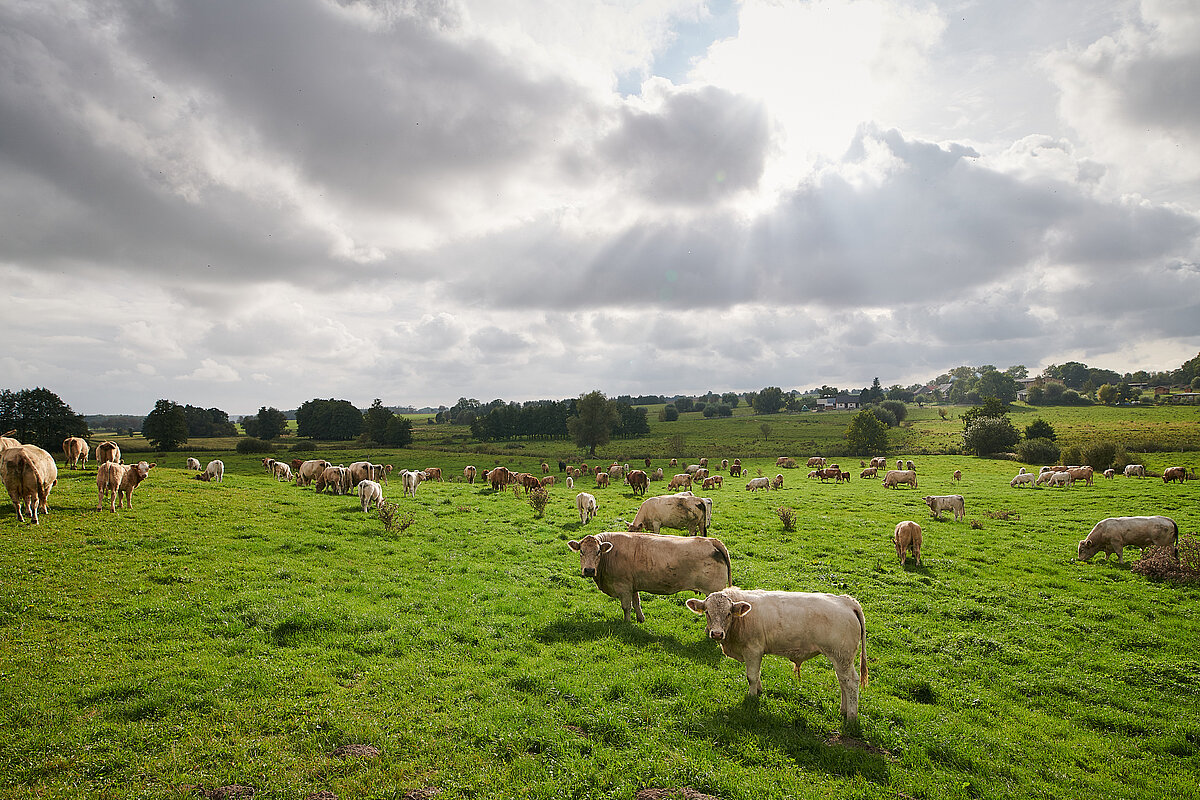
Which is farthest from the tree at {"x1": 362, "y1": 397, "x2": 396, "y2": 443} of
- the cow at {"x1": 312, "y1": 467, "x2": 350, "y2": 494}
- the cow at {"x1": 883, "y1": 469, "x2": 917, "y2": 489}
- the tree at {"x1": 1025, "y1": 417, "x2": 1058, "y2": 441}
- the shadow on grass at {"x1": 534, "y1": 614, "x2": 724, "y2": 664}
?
the tree at {"x1": 1025, "y1": 417, "x2": 1058, "y2": 441}

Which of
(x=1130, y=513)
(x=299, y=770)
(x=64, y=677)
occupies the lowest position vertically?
(x=1130, y=513)

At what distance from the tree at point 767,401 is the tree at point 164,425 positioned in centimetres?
14130

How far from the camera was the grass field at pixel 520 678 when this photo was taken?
6219mm

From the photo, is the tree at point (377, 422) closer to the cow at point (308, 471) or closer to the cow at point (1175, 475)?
the cow at point (308, 471)

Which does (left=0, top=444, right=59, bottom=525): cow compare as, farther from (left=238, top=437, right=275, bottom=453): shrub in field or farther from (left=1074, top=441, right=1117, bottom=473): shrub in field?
(left=1074, top=441, right=1117, bottom=473): shrub in field

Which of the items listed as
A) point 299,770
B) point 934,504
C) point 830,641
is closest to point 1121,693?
point 830,641

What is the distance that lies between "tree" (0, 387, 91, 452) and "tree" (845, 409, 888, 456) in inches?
4184

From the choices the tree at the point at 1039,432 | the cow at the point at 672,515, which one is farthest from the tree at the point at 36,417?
the tree at the point at 1039,432

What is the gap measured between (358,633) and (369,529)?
8.96 metres

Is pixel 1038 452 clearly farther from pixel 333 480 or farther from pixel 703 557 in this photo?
pixel 333 480

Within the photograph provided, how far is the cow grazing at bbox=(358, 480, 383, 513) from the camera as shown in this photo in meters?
21.5

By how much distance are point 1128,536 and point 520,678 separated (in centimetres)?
2087

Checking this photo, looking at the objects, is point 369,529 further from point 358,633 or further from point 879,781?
point 879,781

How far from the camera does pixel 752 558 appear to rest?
55.3ft
